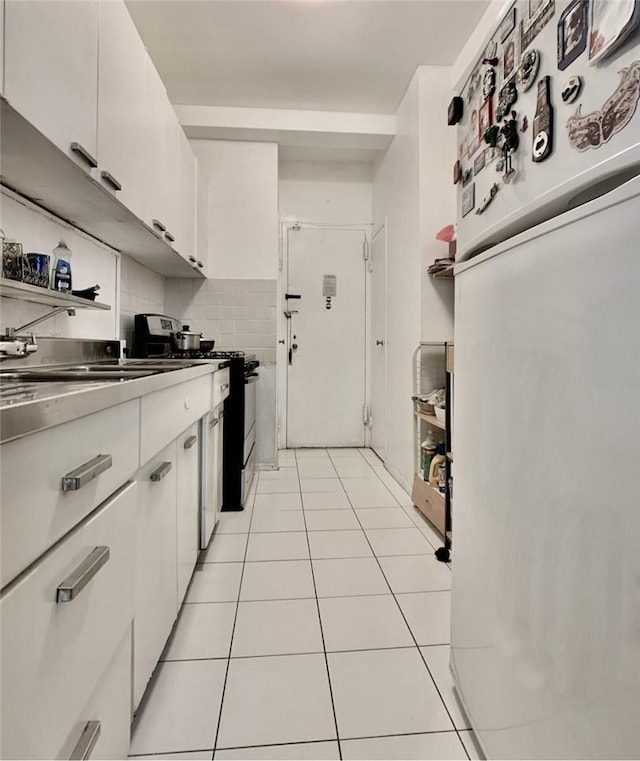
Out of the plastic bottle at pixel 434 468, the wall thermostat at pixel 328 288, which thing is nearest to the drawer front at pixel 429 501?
the plastic bottle at pixel 434 468

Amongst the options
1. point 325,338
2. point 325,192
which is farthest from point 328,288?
point 325,192

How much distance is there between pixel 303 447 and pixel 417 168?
2529 mm

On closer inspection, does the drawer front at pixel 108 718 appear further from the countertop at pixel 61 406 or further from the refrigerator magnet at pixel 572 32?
the refrigerator magnet at pixel 572 32

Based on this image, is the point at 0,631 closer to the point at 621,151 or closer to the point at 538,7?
the point at 621,151

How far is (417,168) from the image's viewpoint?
101 inches

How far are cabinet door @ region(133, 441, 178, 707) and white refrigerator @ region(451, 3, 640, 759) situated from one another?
2.53ft

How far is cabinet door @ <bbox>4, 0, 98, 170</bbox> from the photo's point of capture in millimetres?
939

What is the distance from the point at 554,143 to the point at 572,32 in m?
0.15

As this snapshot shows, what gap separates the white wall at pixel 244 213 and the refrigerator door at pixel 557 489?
251 centimetres

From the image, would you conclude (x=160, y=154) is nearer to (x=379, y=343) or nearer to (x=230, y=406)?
(x=230, y=406)

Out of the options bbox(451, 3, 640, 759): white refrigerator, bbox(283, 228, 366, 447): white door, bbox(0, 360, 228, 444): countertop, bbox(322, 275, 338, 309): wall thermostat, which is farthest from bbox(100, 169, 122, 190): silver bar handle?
bbox(322, 275, 338, 309): wall thermostat

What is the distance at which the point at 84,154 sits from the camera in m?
1.20

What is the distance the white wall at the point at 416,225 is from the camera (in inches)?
99.5

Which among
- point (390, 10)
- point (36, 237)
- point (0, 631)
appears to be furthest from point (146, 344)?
point (390, 10)
